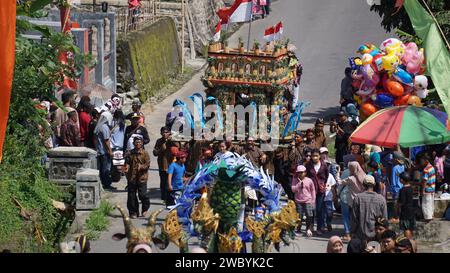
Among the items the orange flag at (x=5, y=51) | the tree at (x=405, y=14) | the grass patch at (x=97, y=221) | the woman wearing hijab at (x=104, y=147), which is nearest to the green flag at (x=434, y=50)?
the grass patch at (x=97, y=221)

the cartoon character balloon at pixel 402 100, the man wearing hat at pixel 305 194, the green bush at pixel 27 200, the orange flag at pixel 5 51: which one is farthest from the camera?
the cartoon character balloon at pixel 402 100

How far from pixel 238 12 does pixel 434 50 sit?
6.53 m

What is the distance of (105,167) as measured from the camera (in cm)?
2323

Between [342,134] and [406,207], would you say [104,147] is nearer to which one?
[342,134]

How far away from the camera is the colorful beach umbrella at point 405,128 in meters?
19.6

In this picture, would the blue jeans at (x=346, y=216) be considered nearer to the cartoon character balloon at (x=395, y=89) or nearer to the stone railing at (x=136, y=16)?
the cartoon character balloon at (x=395, y=89)

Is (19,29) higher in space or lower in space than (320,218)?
higher

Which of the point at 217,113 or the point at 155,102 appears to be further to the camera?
the point at 155,102

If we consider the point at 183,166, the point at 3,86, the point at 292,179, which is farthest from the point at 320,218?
the point at 3,86

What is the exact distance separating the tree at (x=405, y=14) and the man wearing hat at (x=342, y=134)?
5.21 meters

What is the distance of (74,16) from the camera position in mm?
30047
